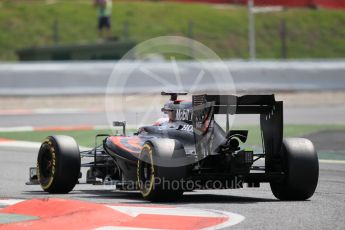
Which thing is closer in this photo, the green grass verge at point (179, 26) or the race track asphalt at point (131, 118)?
the race track asphalt at point (131, 118)

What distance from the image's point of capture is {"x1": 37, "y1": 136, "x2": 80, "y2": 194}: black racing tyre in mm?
12844

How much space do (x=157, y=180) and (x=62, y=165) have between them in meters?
1.83

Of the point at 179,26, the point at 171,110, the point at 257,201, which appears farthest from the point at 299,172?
the point at 179,26

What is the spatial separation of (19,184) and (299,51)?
1339 inches

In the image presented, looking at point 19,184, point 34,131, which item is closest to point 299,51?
point 34,131

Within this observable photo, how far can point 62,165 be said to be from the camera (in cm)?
1284

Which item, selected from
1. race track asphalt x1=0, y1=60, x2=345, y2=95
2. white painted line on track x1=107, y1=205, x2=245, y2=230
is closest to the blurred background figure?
race track asphalt x1=0, y1=60, x2=345, y2=95

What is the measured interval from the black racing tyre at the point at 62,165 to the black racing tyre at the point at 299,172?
259 centimetres

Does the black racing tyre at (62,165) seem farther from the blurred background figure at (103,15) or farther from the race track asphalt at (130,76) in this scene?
the blurred background figure at (103,15)

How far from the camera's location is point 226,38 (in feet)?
155

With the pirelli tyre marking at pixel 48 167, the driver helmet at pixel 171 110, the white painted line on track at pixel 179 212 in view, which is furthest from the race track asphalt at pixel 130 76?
the white painted line on track at pixel 179 212

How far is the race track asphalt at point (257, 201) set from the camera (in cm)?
993

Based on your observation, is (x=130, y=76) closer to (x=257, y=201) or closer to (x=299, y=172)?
(x=257, y=201)

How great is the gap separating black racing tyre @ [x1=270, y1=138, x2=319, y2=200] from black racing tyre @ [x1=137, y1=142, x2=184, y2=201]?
1.23 metres
